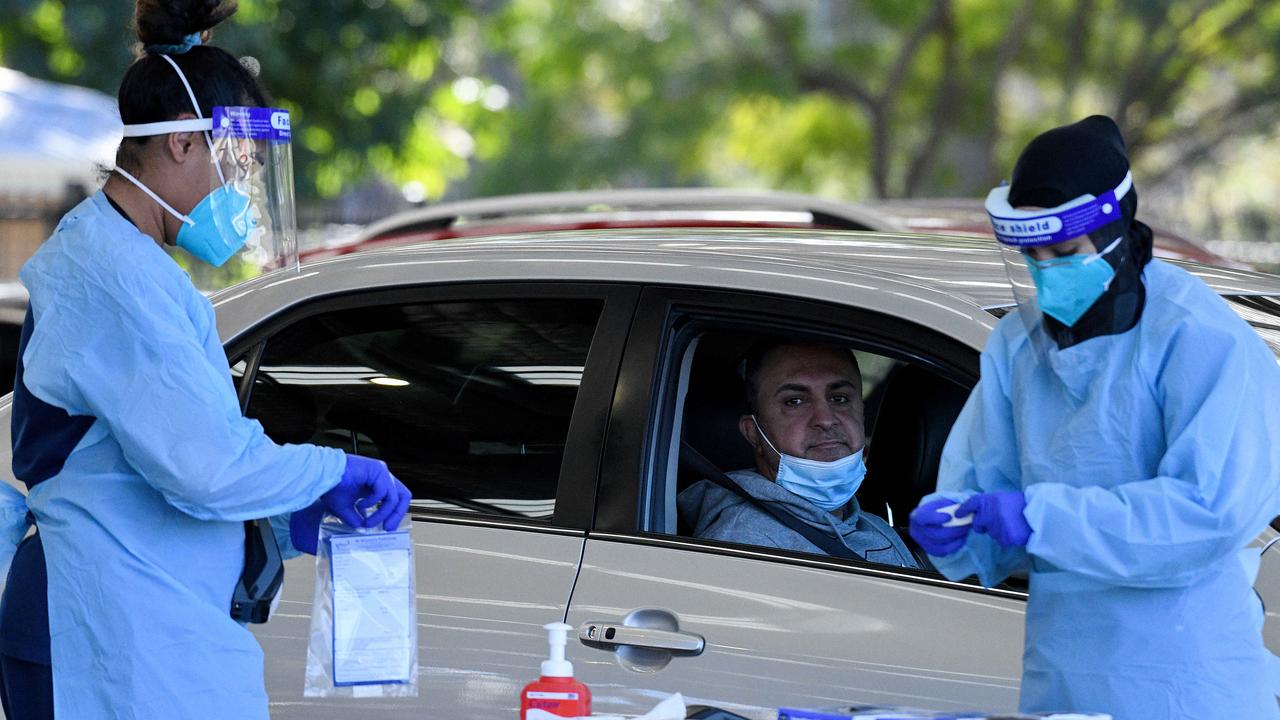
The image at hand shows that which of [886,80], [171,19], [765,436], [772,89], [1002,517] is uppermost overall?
[886,80]

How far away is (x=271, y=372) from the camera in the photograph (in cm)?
355

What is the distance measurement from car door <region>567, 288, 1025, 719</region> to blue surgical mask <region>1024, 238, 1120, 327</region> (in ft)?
2.51

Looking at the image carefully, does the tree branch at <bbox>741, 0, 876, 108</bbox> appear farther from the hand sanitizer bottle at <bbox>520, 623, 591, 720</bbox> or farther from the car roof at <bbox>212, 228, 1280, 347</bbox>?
the hand sanitizer bottle at <bbox>520, 623, 591, 720</bbox>

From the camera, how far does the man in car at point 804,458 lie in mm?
3455

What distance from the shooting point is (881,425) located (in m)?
4.04

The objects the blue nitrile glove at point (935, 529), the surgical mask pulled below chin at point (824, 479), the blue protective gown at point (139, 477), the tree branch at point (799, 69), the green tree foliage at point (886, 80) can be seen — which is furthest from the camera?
the tree branch at point (799, 69)

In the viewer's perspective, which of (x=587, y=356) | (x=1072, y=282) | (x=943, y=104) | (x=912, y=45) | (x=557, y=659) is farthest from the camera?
(x=943, y=104)

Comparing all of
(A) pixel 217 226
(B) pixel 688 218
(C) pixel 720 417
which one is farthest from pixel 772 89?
(A) pixel 217 226

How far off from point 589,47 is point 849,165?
4209 mm

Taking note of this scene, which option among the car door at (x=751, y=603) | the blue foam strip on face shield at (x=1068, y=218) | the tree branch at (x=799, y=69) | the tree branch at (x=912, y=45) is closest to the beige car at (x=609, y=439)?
the car door at (x=751, y=603)

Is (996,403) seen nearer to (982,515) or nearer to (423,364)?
(982,515)

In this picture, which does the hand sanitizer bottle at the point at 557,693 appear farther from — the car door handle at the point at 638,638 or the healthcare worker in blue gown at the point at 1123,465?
the car door handle at the point at 638,638

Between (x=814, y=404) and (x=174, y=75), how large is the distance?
1.69 m

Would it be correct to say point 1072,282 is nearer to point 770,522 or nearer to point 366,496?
point 366,496
